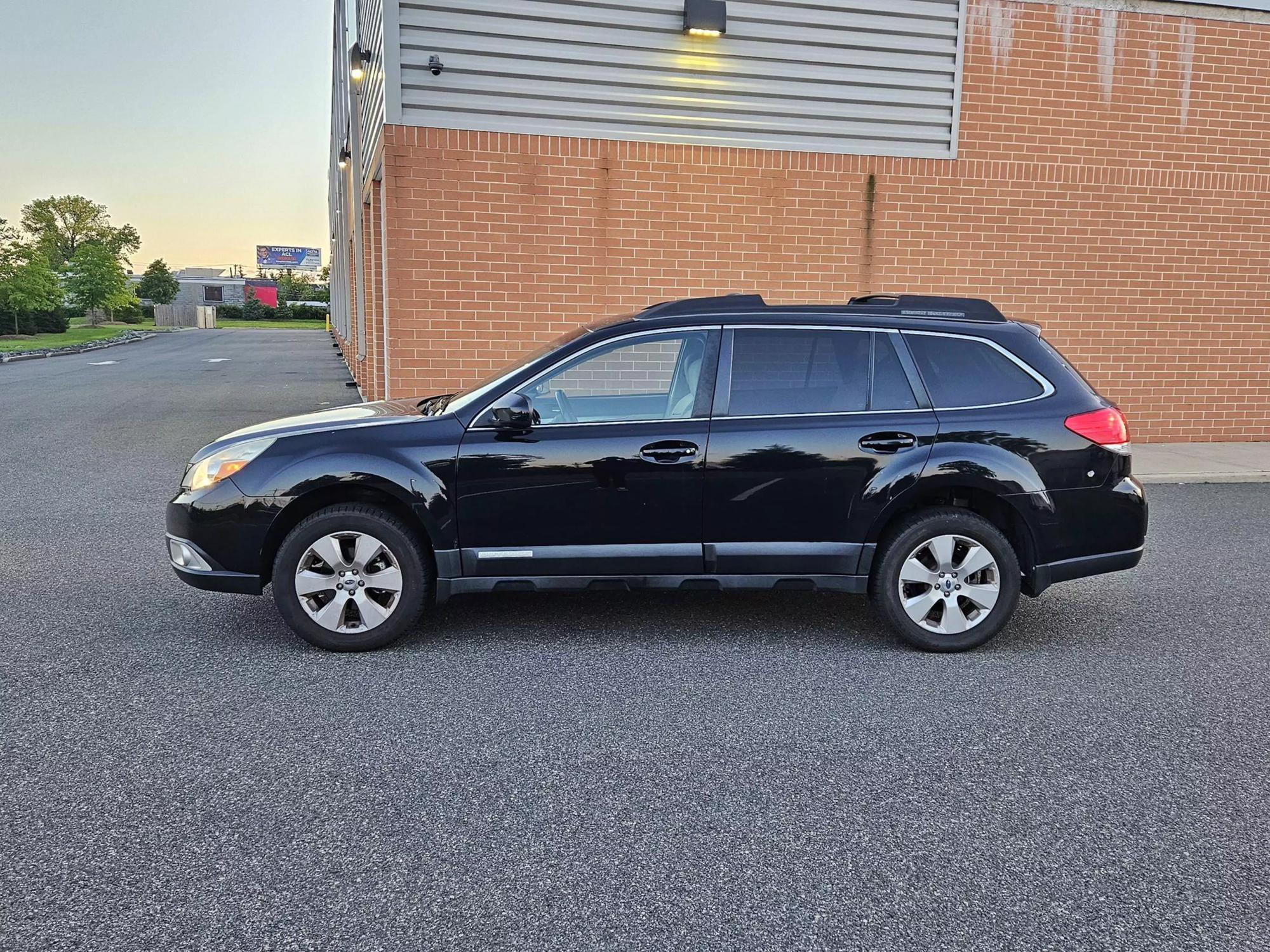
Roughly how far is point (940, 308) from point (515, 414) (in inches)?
93.4

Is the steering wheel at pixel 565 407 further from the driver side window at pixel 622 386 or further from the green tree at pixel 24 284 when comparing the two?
the green tree at pixel 24 284

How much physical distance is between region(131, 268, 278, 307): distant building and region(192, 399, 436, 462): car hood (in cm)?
11520

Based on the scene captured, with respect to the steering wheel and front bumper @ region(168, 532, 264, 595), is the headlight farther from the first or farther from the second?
the steering wheel

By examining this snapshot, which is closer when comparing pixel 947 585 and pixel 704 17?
pixel 947 585

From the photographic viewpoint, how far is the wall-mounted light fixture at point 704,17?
9.82 m

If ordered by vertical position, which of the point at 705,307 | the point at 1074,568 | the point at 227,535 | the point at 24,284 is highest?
the point at 24,284

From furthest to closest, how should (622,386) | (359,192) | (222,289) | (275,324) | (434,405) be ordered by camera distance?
(222,289) → (275,324) → (359,192) → (434,405) → (622,386)

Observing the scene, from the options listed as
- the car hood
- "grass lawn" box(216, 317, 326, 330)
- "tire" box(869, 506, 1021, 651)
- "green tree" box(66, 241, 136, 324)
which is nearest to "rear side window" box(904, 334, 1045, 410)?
"tire" box(869, 506, 1021, 651)

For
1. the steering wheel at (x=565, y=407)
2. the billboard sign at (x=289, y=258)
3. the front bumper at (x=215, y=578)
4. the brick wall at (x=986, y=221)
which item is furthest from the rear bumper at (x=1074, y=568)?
the billboard sign at (x=289, y=258)

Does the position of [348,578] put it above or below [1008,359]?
below

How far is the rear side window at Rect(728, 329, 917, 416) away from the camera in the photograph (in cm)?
510

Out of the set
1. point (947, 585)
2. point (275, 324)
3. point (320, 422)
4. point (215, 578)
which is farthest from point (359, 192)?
point (275, 324)

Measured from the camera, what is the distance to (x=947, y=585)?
5.05 meters

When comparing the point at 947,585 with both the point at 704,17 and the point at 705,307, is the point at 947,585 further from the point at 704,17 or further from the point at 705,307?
the point at 704,17
